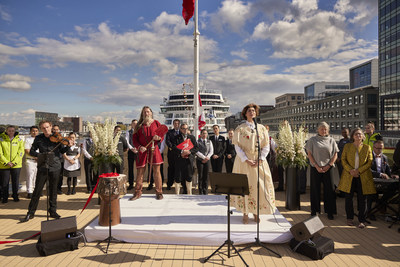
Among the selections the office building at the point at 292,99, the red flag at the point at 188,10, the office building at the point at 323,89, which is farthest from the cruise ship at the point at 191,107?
the office building at the point at 292,99

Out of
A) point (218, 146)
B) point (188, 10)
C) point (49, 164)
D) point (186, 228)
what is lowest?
point (186, 228)

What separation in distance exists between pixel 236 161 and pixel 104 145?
155 inches

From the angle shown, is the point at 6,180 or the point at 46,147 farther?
the point at 6,180

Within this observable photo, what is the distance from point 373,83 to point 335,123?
18.7 m

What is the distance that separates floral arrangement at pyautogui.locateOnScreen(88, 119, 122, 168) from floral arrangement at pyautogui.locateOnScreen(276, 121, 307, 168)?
4650 millimetres

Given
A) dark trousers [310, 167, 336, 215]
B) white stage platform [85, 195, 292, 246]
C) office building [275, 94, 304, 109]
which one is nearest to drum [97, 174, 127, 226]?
white stage platform [85, 195, 292, 246]

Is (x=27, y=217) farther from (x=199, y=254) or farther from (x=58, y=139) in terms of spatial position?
(x=199, y=254)

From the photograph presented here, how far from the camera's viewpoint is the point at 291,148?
6.87m

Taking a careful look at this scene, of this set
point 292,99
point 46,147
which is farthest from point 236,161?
point 292,99

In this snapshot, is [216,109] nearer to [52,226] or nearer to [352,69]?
[52,226]

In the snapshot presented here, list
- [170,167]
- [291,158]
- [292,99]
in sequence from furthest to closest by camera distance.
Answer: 1. [292,99]
2. [170,167]
3. [291,158]

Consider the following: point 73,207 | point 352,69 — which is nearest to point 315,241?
point 73,207

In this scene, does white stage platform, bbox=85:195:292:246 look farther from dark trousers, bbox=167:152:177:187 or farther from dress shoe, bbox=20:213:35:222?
dark trousers, bbox=167:152:177:187

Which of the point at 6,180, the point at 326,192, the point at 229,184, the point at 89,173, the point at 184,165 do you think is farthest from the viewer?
the point at 89,173
